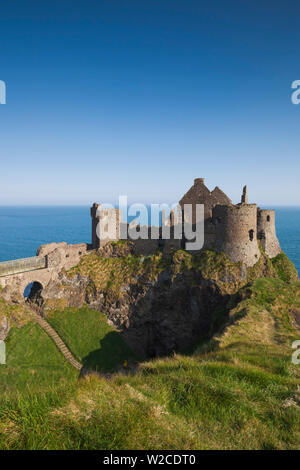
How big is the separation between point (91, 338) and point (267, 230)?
27787 millimetres

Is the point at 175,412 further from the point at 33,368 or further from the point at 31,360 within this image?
the point at 31,360

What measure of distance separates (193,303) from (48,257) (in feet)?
67.9

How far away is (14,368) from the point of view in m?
25.8

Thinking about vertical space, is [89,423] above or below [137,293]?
above

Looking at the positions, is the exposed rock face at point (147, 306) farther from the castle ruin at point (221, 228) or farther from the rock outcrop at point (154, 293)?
the castle ruin at point (221, 228)

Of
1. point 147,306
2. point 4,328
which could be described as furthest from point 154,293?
point 4,328

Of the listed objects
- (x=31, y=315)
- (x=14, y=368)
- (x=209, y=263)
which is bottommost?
(x=14, y=368)

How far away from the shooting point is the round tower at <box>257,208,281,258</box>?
3491cm

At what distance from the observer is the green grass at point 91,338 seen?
30.6 meters

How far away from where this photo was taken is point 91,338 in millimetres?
32719

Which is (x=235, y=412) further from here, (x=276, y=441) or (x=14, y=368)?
(x=14, y=368)

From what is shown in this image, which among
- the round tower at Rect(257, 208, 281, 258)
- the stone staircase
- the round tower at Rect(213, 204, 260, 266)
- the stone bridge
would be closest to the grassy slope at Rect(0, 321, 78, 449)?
the stone staircase
